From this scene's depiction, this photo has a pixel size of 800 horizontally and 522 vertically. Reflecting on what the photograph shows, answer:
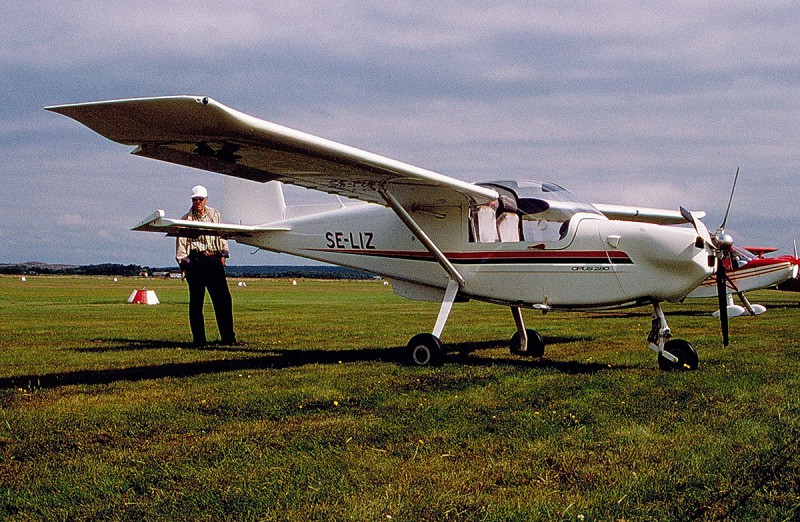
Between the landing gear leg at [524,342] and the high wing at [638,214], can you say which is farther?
the high wing at [638,214]

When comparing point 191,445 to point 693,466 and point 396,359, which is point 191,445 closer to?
point 693,466

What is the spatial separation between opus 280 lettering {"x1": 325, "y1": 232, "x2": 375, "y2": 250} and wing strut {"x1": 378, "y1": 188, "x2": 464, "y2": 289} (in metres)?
1.23

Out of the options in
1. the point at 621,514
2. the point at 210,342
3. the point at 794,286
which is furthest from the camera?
the point at 794,286

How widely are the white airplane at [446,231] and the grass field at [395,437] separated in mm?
862

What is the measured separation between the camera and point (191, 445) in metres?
4.52

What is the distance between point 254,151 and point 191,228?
11.7 ft

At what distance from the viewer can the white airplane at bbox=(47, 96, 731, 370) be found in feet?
21.9

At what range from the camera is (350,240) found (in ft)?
34.7

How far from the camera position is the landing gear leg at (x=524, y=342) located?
988 cm

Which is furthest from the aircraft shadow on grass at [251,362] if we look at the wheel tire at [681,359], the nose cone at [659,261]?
the nose cone at [659,261]

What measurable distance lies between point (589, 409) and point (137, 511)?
3.49 m

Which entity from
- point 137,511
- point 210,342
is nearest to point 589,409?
point 137,511

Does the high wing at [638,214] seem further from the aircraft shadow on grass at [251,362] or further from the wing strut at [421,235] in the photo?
the wing strut at [421,235]

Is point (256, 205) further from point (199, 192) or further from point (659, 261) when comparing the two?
point (659, 261)
